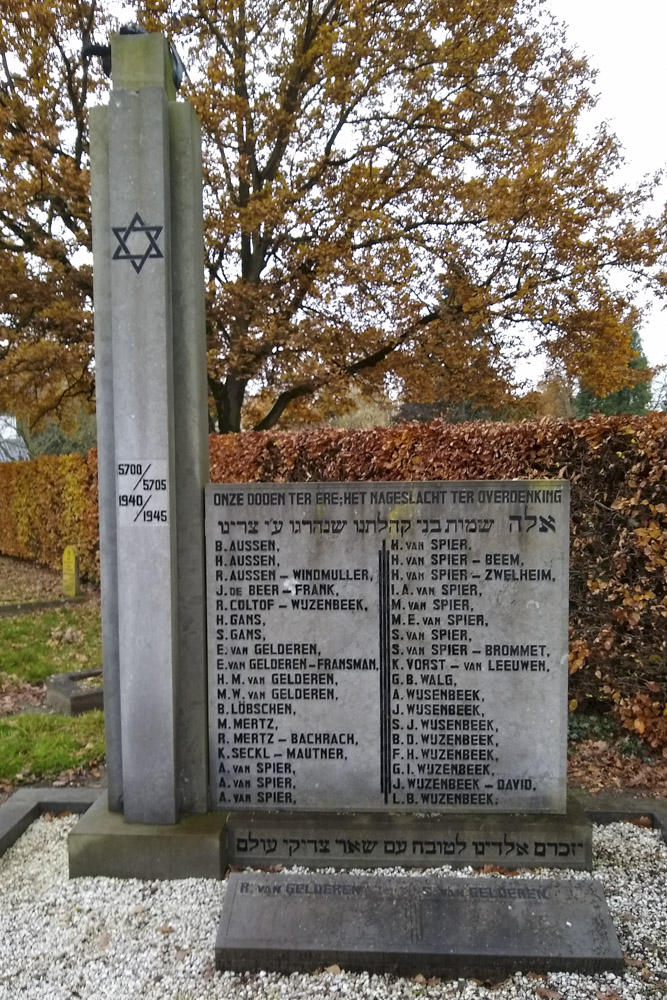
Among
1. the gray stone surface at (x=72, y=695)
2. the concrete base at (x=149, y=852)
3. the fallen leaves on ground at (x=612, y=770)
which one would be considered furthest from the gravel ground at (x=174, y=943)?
the gray stone surface at (x=72, y=695)

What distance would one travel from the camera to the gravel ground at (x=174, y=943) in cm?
268

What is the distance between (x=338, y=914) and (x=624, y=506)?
346 centimetres

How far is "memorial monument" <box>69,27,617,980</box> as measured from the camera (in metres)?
3.47

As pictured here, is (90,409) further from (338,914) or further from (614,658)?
(338,914)

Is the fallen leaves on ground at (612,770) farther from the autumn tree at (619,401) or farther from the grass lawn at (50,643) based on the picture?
the autumn tree at (619,401)

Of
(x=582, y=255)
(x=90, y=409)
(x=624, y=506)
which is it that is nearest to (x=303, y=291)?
(x=582, y=255)

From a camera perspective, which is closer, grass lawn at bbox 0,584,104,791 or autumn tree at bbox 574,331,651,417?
grass lawn at bbox 0,584,104,791

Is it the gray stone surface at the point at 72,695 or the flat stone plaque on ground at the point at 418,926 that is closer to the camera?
the flat stone plaque on ground at the point at 418,926

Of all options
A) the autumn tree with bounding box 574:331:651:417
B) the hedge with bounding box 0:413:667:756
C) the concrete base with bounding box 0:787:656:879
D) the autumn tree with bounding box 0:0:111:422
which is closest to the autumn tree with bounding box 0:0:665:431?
the autumn tree with bounding box 0:0:111:422

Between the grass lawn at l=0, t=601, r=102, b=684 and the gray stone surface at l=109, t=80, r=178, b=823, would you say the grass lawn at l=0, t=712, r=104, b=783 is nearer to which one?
the grass lawn at l=0, t=601, r=102, b=684

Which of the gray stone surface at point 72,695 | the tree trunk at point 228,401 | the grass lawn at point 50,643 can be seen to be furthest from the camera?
the tree trunk at point 228,401

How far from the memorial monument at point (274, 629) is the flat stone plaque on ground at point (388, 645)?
0.01m

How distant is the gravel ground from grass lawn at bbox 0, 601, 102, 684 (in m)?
4.25

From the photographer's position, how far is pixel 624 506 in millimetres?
5066
